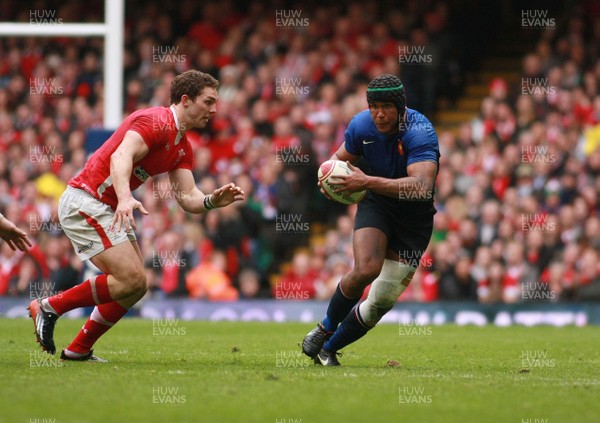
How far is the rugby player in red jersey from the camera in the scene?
7.89m

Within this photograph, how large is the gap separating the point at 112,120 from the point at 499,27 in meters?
9.92

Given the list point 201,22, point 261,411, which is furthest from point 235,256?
point 261,411

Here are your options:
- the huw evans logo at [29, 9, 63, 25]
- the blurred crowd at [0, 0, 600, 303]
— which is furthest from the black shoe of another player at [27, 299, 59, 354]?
the huw evans logo at [29, 9, 63, 25]

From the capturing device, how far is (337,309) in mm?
8352

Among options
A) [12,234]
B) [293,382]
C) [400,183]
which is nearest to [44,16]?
[12,234]

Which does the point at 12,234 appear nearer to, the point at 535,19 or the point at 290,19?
the point at 290,19

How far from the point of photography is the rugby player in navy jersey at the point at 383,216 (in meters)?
8.02

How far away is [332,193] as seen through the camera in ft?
26.6

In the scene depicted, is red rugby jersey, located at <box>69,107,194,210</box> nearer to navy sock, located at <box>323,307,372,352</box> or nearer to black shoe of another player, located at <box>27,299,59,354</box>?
black shoe of another player, located at <box>27,299,59,354</box>

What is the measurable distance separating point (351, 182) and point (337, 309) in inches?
41.8

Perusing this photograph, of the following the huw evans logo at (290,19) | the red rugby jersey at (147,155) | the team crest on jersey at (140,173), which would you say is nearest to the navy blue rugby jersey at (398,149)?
the red rugby jersey at (147,155)

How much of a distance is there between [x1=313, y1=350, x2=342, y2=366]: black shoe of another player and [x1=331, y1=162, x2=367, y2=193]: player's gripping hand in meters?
1.31

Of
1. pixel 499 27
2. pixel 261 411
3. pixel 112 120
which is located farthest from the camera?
pixel 499 27

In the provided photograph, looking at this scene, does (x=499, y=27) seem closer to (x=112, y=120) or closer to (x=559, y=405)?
(x=112, y=120)
